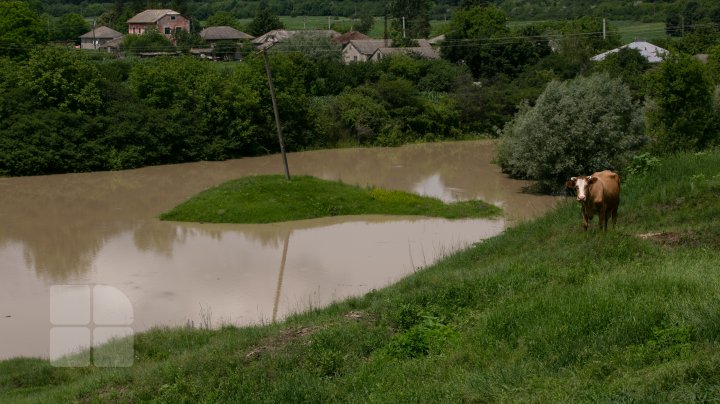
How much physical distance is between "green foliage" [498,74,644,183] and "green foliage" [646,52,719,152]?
4.60 ft

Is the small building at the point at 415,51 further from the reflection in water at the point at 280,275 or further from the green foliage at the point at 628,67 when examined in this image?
the reflection in water at the point at 280,275

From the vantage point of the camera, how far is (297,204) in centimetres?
2848

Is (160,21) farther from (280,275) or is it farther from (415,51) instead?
(280,275)

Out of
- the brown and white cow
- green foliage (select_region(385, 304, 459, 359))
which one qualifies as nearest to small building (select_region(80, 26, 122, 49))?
the brown and white cow

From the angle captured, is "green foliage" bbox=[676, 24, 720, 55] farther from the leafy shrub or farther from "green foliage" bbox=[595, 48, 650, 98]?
the leafy shrub

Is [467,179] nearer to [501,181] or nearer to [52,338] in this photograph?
[501,181]

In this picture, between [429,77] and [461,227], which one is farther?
[429,77]

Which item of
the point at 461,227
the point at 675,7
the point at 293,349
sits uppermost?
the point at 675,7

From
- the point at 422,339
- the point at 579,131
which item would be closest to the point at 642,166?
the point at 579,131

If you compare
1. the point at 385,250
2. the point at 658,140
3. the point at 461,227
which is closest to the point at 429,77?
the point at 658,140

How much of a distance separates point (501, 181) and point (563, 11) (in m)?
89.6

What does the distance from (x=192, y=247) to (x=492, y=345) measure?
16876 millimetres

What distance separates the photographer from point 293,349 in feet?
30.3

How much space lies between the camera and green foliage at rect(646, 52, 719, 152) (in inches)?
1224
